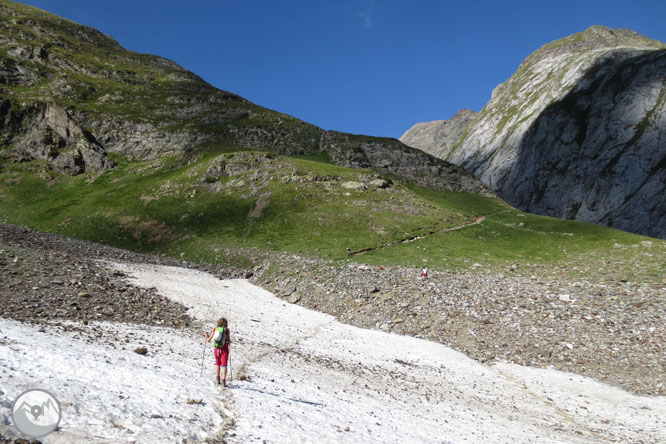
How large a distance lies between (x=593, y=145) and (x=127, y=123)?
18382 centimetres

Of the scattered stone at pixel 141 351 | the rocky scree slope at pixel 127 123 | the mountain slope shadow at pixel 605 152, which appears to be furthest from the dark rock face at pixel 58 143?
the mountain slope shadow at pixel 605 152

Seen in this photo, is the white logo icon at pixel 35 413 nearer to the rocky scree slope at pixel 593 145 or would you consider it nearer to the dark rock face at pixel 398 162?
the dark rock face at pixel 398 162

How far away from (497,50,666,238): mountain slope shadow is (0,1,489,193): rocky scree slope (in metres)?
65.0

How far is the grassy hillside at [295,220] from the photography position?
4300cm

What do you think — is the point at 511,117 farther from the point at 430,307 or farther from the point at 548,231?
the point at 430,307

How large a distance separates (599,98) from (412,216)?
139854 millimetres

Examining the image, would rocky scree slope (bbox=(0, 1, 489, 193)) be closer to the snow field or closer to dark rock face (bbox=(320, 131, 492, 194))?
dark rock face (bbox=(320, 131, 492, 194))

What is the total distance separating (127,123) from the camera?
109 m

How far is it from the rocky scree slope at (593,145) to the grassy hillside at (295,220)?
240 ft

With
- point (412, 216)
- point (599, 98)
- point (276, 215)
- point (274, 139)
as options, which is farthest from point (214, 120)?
point (599, 98)

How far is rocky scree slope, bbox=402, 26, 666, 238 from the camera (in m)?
117

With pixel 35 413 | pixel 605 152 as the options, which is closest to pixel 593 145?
pixel 605 152

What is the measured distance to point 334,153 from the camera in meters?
109

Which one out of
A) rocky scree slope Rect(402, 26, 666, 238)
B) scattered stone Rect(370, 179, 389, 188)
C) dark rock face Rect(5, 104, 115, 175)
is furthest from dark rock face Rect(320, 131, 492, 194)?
dark rock face Rect(5, 104, 115, 175)
